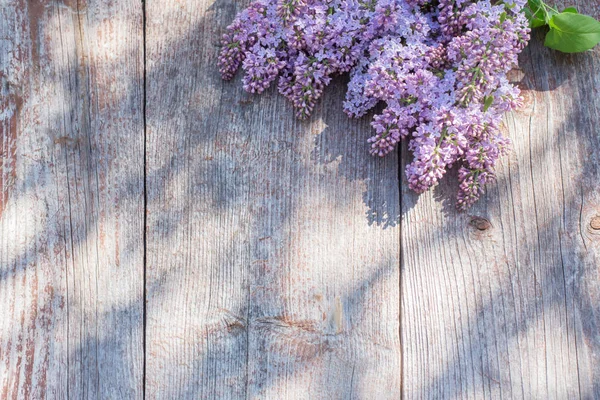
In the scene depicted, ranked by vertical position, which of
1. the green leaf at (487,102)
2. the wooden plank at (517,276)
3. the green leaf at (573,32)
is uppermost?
the green leaf at (573,32)

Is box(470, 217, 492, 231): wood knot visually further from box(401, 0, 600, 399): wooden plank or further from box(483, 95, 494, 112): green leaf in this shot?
box(483, 95, 494, 112): green leaf

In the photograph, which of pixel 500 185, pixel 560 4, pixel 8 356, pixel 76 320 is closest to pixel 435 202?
pixel 500 185

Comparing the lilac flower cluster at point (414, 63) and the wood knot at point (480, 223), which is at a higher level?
the lilac flower cluster at point (414, 63)

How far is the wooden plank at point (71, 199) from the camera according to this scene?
143 centimetres

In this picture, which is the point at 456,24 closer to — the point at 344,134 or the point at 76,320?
the point at 344,134

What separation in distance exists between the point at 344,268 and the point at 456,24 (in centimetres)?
58

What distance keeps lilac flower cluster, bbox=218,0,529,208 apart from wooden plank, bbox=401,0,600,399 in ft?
0.30

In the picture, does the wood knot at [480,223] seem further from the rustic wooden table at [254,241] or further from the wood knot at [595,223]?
the wood knot at [595,223]

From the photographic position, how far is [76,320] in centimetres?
143

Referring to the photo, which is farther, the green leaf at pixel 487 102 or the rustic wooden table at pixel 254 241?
the rustic wooden table at pixel 254 241

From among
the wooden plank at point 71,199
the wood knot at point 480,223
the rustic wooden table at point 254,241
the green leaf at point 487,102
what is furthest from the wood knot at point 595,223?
the wooden plank at point 71,199

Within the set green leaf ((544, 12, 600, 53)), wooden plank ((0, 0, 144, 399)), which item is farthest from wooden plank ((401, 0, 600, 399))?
wooden plank ((0, 0, 144, 399))

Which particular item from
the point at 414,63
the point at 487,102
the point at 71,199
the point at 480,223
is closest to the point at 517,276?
the point at 480,223

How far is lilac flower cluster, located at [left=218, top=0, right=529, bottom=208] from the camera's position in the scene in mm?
1267
